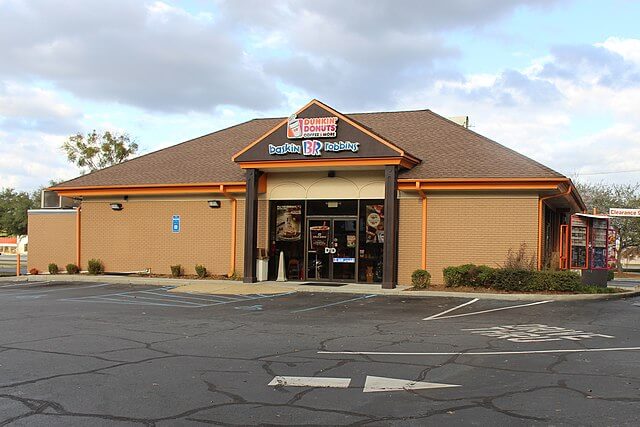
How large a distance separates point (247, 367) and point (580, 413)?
4.18 metres

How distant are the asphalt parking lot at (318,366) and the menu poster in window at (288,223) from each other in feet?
27.2

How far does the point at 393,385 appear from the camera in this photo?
24.3 ft

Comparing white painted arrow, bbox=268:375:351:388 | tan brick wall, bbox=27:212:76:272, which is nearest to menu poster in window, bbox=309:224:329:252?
tan brick wall, bbox=27:212:76:272

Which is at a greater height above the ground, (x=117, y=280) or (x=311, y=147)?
(x=311, y=147)

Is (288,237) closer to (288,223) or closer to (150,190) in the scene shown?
(288,223)

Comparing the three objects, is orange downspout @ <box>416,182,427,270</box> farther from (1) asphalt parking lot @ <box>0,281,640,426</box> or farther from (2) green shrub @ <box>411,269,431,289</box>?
(1) asphalt parking lot @ <box>0,281,640,426</box>

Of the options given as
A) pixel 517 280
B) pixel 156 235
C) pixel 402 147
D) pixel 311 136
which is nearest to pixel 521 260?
pixel 517 280

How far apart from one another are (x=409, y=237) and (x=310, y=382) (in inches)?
556

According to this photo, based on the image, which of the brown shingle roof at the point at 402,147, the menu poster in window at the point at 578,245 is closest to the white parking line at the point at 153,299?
the brown shingle roof at the point at 402,147

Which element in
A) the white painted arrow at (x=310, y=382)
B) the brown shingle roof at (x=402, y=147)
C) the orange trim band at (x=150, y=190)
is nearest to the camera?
the white painted arrow at (x=310, y=382)

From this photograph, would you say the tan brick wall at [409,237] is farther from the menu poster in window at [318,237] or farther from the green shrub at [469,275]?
the menu poster in window at [318,237]

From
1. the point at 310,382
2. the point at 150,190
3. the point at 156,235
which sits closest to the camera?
the point at 310,382

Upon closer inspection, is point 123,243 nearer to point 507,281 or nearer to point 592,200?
point 507,281

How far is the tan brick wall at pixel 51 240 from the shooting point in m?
26.6
